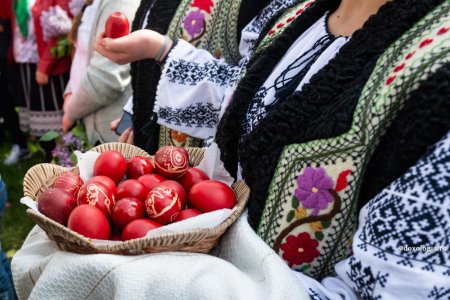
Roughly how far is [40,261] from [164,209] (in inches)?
10.8

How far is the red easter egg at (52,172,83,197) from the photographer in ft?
3.62

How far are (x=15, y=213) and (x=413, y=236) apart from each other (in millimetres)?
3422

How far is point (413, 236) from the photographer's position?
0.78 metres

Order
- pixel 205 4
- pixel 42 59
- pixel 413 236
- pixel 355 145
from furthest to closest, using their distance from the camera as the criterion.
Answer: pixel 42 59 < pixel 205 4 < pixel 355 145 < pixel 413 236

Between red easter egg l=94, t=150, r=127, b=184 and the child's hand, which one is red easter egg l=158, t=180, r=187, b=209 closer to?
red easter egg l=94, t=150, r=127, b=184

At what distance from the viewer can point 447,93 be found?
77cm

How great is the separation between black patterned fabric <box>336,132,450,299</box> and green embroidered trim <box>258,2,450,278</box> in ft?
0.33

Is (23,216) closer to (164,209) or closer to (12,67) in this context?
(12,67)

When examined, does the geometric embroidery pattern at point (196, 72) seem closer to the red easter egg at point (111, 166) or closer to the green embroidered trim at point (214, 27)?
the green embroidered trim at point (214, 27)

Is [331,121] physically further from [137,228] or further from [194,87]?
[194,87]

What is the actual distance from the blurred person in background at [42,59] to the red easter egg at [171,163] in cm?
228

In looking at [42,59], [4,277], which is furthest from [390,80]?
[42,59]

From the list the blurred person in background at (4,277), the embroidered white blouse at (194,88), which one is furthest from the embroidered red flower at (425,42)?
the blurred person in background at (4,277)

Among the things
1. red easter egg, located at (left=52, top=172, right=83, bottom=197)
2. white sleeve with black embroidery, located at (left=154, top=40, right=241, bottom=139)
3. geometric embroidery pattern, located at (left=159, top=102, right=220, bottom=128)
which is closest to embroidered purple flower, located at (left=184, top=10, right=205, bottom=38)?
white sleeve with black embroidery, located at (left=154, top=40, right=241, bottom=139)
